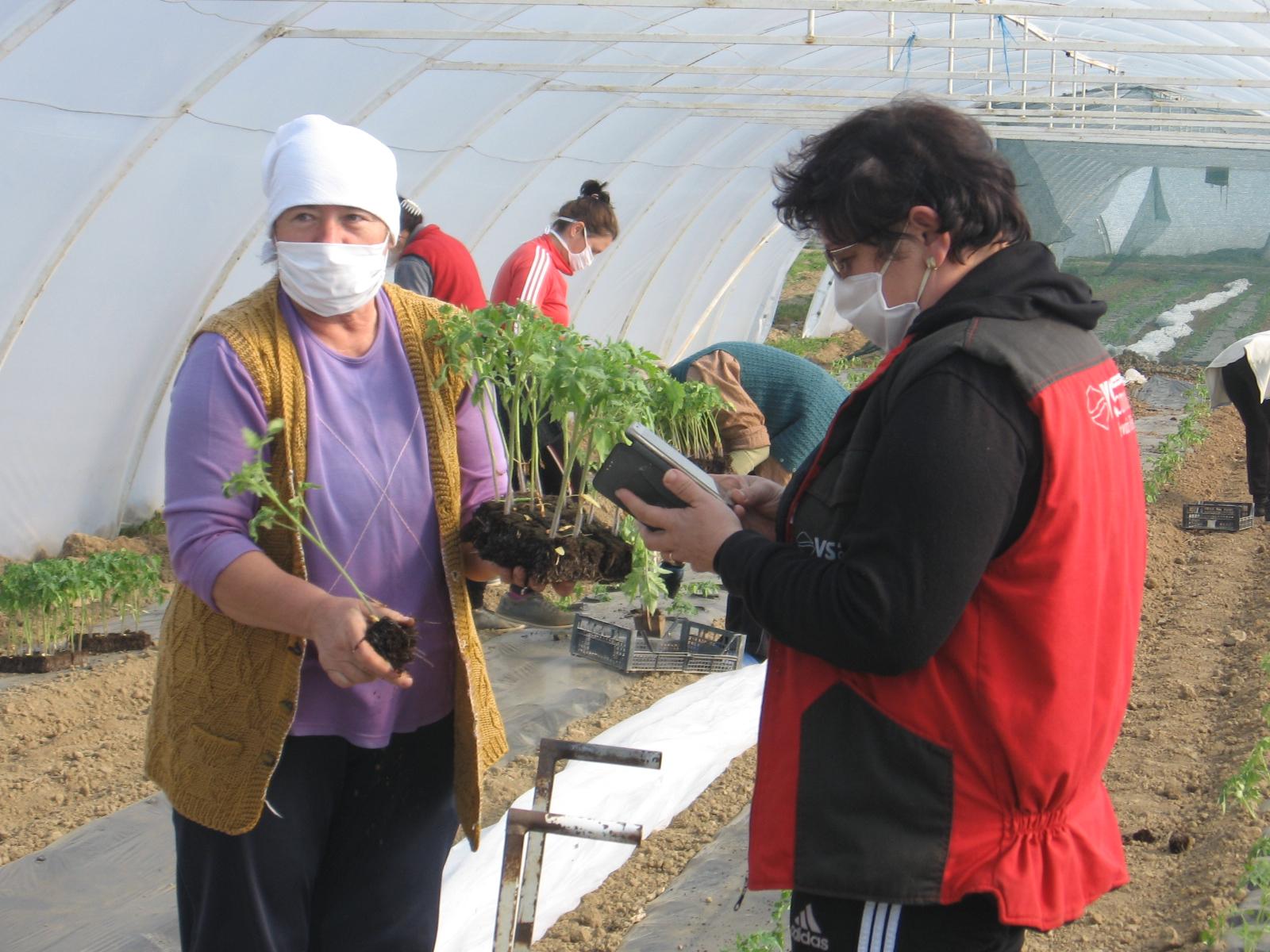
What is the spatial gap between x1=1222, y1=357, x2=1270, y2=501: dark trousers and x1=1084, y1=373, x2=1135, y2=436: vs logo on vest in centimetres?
797

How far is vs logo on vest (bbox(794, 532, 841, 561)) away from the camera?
1.56 metres

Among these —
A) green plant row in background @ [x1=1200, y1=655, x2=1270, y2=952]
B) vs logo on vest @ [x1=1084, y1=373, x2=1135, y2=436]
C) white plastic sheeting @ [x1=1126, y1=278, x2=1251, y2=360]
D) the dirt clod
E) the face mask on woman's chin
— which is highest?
the face mask on woman's chin

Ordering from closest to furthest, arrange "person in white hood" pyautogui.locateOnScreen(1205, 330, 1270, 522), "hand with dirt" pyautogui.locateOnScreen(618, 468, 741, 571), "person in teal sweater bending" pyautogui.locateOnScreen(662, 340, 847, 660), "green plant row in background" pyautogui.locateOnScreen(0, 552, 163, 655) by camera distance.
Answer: "hand with dirt" pyautogui.locateOnScreen(618, 468, 741, 571)
"person in teal sweater bending" pyautogui.locateOnScreen(662, 340, 847, 660)
"green plant row in background" pyautogui.locateOnScreen(0, 552, 163, 655)
"person in white hood" pyautogui.locateOnScreen(1205, 330, 1270, 522)

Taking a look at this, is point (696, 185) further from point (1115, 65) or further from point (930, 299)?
point (930, 299)

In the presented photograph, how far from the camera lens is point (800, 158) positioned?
1.75 metres

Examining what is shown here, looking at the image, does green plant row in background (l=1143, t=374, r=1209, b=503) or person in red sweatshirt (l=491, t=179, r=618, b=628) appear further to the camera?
green plant row in background (l=1143, t=374, r=1209, b=503)

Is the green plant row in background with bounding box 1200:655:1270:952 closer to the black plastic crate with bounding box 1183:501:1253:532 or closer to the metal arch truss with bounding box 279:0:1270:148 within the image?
the metal arch truss with bounding box 279:0:1270:148

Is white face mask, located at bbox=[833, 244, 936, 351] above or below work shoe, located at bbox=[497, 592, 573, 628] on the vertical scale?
above

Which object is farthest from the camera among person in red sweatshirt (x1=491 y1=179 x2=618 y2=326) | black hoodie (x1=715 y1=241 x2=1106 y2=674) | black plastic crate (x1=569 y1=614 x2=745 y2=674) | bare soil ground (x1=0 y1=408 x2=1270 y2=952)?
person in red sweatshirt (x1=491 y1=179 x2=618 y2=326)

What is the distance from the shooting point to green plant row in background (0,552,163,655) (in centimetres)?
505

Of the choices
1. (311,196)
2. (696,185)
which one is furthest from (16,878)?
(696,185)

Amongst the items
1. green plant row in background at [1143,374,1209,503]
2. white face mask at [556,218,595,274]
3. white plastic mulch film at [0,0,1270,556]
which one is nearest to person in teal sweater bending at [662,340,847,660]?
white face mask at [556,218,595,274]

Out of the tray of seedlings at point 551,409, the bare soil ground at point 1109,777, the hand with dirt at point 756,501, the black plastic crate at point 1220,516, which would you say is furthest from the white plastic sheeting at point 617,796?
the black plastic crate at point 1220,516

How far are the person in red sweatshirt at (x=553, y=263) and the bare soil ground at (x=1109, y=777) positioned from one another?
29.6 inches
